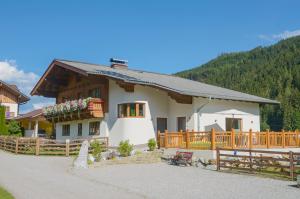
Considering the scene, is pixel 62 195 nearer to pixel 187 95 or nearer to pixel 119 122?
A: pixel 187 95

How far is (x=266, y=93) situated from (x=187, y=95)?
7740 cm

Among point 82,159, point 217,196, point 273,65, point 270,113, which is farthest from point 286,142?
point 273,65

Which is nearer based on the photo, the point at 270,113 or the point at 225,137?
the point at 225,137

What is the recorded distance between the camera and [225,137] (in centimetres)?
2031

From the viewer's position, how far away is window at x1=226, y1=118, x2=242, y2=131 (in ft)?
90.3

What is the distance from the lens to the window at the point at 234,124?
27519 mm

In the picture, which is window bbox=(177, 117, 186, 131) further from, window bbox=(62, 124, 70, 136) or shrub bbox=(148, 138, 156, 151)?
window bbox=(62, 124, 70, 136)

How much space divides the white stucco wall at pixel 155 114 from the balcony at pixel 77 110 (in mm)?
874

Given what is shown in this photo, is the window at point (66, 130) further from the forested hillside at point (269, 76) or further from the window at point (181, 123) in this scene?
the forested hillside at point (269, 76)

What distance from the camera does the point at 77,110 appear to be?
2881 cm

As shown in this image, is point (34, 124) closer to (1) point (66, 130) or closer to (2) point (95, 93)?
(1) point (66, 130)

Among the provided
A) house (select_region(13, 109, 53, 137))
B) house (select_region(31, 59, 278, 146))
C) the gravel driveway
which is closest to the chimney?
house (select_region(31, 59, 278, 146))

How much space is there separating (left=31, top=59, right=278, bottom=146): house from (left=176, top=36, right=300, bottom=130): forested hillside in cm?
4160

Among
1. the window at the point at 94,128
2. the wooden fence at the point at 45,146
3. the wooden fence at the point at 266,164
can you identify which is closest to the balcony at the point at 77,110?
the window at the point at 94,128
